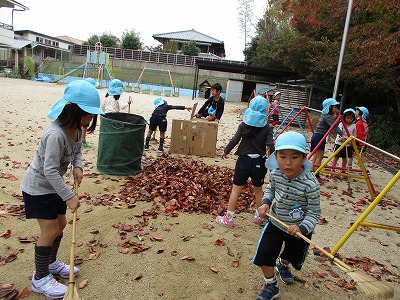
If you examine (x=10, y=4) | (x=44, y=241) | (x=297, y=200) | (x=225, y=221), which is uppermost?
(x=10, y=4)

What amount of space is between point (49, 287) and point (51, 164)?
101 cm

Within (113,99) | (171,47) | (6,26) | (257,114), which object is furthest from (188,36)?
(257,114)

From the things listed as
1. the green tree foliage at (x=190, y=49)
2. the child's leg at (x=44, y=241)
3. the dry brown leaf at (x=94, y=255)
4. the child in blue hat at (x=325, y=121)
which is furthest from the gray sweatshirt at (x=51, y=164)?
the green tree foliage at (x=190, y=49)

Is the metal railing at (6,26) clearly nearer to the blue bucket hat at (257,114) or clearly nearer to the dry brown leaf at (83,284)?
the blue bucket hat at (257,114)

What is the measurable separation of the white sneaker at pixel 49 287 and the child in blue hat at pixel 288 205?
5.01 ft

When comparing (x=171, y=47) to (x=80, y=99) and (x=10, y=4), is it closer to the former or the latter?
(x=10, y=4)

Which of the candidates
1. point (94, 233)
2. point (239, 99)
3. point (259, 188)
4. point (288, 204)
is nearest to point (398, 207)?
point (259, 188)

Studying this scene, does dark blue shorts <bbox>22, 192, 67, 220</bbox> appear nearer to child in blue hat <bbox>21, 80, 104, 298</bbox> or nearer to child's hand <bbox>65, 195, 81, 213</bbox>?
child in blue hat <bbox>21, 80, 104, 298</bbox>

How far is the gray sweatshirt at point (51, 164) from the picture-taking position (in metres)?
2.19

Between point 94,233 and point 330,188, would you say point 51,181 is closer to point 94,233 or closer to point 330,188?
point 94,233

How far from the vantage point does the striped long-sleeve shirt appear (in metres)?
2.38

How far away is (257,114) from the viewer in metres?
3.83

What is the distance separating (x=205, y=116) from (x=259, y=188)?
167 inches

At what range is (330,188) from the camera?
6379mm
